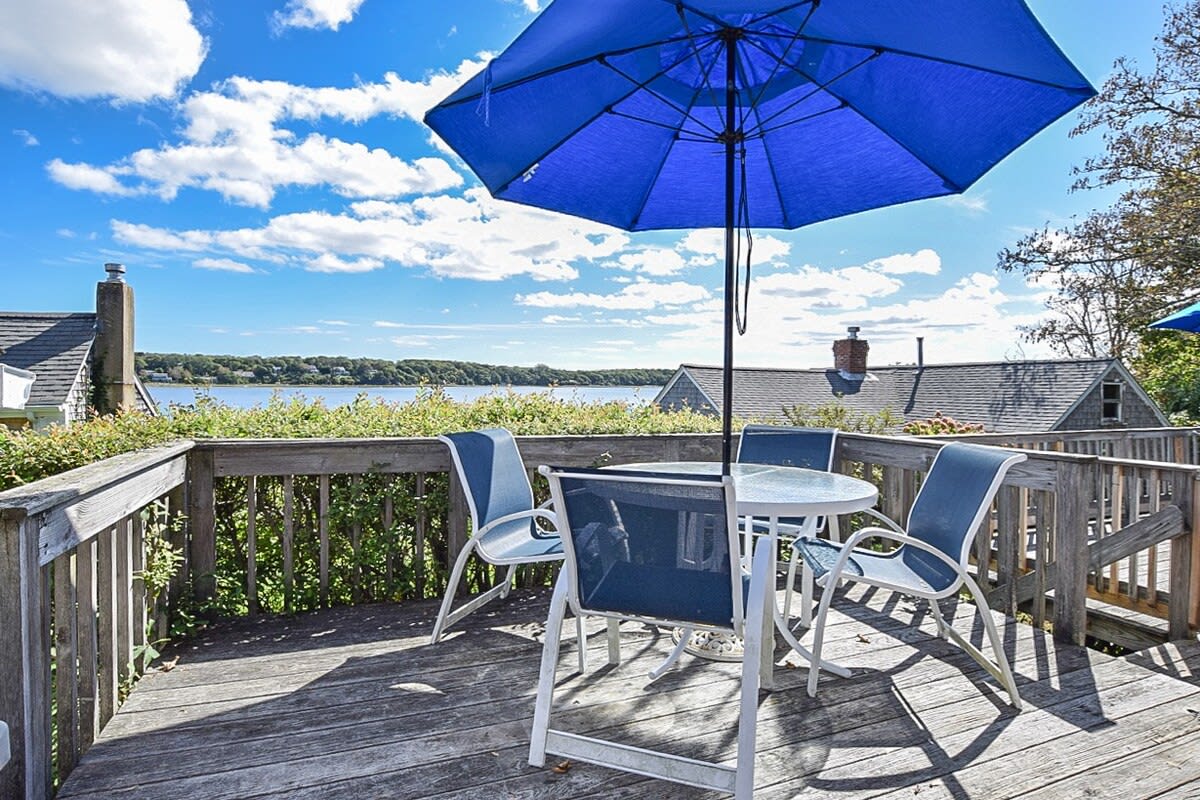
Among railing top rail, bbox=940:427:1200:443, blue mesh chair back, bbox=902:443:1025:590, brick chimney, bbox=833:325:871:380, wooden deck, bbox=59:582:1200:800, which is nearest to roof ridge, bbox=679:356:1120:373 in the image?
brick chimney, bbox=833:325:871:380

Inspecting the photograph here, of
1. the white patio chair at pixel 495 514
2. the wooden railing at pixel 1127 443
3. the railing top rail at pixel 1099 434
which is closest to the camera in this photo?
the white patio chair at pixel 495 514

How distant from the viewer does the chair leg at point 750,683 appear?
1723 millimetres

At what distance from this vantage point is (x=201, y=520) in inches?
127

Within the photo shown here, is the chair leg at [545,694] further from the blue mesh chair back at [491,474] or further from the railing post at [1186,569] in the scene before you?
the railing post at [1186,569]

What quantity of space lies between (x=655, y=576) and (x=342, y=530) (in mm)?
2286

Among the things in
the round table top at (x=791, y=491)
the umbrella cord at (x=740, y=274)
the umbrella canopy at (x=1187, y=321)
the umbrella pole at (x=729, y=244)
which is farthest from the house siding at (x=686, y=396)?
the umbrella pole at (x=729, y=244)

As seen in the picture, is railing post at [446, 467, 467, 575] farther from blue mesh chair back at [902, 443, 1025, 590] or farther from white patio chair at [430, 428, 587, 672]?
blue mesh chair back at [902, 443, 1025, 590]

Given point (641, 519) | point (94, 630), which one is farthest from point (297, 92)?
point (641, 519)

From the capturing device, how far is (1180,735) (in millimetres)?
2184

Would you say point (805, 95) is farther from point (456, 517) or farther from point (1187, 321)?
point (1187, 321)

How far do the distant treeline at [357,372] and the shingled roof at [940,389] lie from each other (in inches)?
288

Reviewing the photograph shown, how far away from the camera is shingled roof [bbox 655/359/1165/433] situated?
13898 mm

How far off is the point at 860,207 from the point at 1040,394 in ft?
45.7

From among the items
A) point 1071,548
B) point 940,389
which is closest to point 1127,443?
point 1071,548
